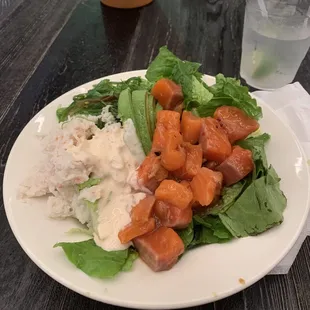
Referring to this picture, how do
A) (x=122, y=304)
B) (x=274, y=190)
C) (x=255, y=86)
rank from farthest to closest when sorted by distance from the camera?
(x=255, y=86) < (x=274, y=190) < (x=122, y=304)

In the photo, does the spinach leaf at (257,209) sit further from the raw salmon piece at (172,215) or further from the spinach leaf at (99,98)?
the spinach leaf at (99,98)

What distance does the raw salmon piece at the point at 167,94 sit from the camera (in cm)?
129

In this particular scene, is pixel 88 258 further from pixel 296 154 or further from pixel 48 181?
pixel 296 154

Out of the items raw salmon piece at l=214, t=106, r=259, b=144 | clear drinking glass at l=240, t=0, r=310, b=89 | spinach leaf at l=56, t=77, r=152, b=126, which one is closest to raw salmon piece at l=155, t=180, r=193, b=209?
raw salmon piece at l=214, t=106, r=259, b=144

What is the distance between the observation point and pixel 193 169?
1109 mm

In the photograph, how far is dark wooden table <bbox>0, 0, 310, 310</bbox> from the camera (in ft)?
6.00

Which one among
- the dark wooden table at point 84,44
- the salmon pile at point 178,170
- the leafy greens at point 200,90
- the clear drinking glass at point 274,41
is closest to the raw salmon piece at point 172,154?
the salmon pile at point 178,170

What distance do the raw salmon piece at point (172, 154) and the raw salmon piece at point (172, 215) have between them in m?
0.11

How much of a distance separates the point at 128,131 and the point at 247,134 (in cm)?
37

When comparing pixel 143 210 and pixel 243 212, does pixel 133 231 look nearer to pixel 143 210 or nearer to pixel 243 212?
pixel 143 210

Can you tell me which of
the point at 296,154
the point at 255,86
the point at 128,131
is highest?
the point at 128,131

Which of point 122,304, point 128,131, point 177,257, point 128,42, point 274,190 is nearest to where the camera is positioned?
point 122,304

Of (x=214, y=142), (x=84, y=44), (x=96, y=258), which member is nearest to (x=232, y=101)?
(x=214, y=142)

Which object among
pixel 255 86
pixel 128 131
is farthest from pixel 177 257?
pixel 255 86
